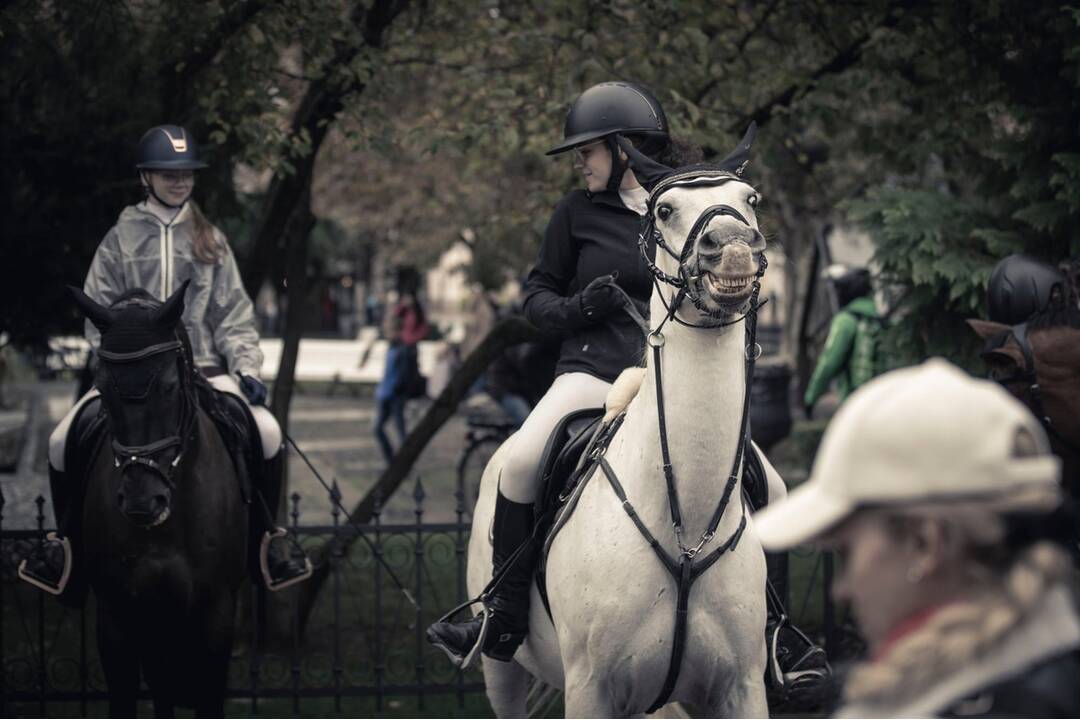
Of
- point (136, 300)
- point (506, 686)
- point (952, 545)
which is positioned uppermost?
point (136, 300)

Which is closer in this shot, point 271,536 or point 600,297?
point 600,297

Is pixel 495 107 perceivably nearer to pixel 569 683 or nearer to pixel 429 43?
pixel 429 43

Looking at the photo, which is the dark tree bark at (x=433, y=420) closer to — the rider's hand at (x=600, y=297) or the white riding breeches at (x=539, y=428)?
the white riding breeches at (x=539, y=428)

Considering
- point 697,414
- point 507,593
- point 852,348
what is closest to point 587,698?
point 507,593

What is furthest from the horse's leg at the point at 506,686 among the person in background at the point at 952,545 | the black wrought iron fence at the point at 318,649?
the person in background at the point at 952,545

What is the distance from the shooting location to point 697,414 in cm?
515

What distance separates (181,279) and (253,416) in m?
0.78

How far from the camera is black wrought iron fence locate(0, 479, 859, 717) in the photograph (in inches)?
357

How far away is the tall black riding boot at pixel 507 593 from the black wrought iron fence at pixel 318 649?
198 centimetres

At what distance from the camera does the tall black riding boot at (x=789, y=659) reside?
5883mm

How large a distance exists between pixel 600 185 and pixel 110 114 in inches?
224

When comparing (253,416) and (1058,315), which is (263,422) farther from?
(1058,315)

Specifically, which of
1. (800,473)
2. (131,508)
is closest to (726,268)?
(131,508)

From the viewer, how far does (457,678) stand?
30.8 ft
